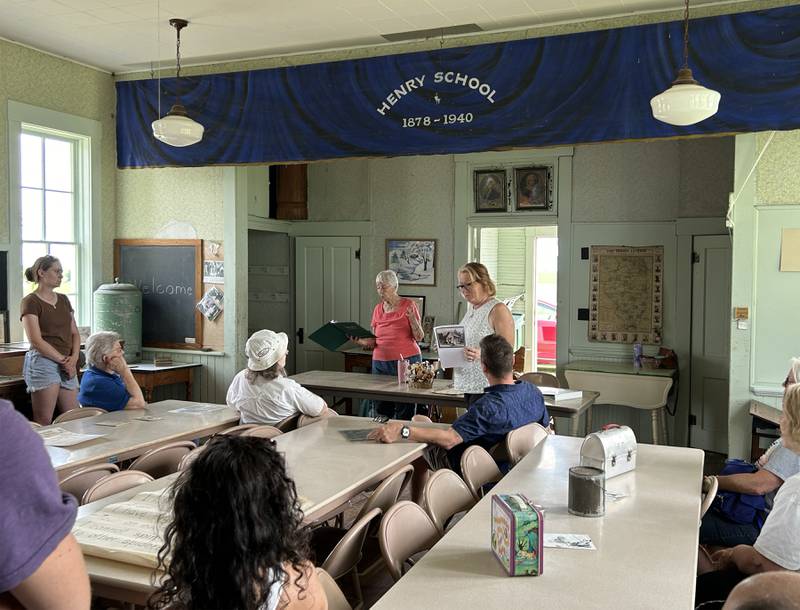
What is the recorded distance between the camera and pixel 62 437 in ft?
12.8

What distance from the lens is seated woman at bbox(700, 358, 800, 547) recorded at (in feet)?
10.4

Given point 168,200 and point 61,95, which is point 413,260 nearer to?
point 168,200

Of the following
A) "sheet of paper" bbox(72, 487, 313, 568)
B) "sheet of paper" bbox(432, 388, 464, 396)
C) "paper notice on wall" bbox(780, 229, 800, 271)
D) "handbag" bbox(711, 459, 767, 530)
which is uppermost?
"paper notice on wall" bbox(780, 229, 800, 271)

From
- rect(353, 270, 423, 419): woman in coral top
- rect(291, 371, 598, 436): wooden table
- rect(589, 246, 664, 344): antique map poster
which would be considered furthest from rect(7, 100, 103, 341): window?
rect(589, 246, 664, 344): antique map poster

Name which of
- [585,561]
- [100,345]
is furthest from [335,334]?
[585,561]

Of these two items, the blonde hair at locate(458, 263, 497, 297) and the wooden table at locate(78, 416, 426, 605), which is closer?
the wooden table at locate(78, 416, 426, 605)

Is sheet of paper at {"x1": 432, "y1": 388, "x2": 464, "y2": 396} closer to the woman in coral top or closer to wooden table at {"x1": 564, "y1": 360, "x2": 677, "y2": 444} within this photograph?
the woman in coral top

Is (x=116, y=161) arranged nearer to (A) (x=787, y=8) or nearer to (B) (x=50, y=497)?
(A) (x=787, y=8)

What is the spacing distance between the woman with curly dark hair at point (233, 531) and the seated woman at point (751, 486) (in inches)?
86.0

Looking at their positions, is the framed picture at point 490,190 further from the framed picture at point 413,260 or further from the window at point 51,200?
the window at point 51,200

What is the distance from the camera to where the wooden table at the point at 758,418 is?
5.01 metres

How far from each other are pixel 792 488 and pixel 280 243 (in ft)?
23.8

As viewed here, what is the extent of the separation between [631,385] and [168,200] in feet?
15.7

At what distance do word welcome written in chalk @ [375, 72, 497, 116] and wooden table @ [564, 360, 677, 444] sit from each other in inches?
105
